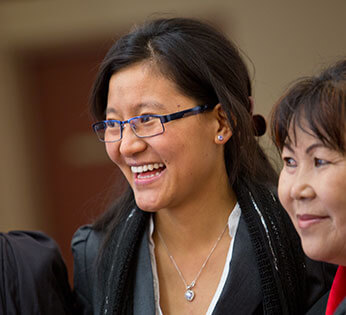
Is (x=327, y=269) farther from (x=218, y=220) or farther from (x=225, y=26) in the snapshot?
(x=225, y=26)

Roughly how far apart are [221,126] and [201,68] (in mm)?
193

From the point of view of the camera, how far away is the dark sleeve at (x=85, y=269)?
214 cm

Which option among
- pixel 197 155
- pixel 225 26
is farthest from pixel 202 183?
pixel 225 26

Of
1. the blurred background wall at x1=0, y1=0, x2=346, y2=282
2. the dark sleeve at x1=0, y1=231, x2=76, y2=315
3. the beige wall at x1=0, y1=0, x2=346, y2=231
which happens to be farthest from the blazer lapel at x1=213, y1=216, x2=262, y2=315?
the blurred background wall at x1=0, y1=0, x2=346, y2=282

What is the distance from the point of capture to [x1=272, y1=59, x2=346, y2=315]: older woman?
1382 mm

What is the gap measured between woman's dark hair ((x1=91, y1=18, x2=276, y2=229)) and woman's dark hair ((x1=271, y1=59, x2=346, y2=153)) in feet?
1.30

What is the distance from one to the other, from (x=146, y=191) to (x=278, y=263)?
17.3 inches

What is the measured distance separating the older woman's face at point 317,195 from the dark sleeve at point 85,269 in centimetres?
87

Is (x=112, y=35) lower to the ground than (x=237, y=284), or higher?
higher

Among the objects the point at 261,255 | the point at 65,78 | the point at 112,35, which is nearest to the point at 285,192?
the point at 261,255

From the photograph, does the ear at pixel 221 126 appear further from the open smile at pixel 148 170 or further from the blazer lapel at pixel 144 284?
the blazer lapel at pixel 144 284

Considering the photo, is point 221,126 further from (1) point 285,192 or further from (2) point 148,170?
(1) point 285,192

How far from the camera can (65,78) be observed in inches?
213

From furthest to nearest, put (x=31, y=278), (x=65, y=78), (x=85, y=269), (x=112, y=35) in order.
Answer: (x=65, y=78)
(x=112, y=35)
(x=85, y=269)
(x=31, y=278)
